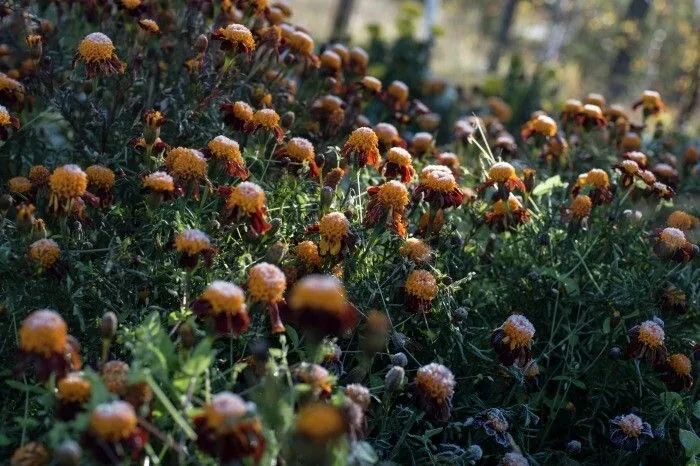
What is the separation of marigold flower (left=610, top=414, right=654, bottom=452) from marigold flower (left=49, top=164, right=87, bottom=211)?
1615 millimetres

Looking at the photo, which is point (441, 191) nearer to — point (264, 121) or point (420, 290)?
point (420, 290)

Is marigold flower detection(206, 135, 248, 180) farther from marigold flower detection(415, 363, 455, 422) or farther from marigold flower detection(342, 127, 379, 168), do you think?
marigold flower detection(415, 363, 455, 422)

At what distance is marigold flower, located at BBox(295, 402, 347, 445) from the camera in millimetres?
1493

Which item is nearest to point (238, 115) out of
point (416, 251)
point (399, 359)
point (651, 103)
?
point (416, 251)

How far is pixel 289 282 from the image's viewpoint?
2.31 metres

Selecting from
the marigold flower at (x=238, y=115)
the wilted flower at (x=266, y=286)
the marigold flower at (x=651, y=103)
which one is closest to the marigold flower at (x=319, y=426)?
Result: the wilted flower at (x=266, y=286)

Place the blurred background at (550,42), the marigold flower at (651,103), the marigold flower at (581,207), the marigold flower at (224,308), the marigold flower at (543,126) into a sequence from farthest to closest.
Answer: the blurred background at (550,42) → the marigold flower at (651,103) → the marigold flower at (543,126) → the marigold flower at (581,207) → the marigold flower at (224,308)

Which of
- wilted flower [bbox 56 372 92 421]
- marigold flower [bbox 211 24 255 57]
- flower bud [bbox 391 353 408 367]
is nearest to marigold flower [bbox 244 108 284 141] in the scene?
marigold flower [bbox 211 24 255 57]

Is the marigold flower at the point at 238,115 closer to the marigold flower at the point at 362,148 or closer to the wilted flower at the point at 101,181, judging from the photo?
the marigold flower at the point at 362,148

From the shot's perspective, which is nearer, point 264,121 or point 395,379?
point 395,379

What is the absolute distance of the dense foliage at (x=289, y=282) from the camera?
68.5 inches

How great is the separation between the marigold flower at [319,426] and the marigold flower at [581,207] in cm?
166

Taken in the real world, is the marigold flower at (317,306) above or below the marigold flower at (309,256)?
above

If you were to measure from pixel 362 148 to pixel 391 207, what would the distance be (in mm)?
275
